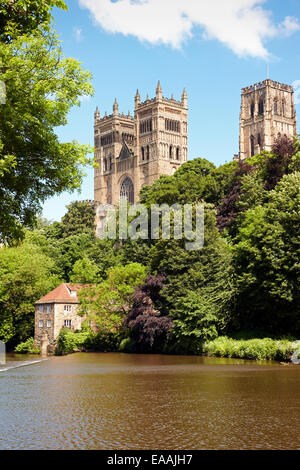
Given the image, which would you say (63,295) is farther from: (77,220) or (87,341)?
(77,220)

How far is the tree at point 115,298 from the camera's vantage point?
5219 centimetres

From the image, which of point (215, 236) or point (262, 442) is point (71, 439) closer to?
point (262, 442)

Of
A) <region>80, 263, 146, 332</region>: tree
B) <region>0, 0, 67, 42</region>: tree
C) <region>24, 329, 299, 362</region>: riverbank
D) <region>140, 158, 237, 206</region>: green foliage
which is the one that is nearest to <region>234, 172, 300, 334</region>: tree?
<region>24, 329, 299, 362</region>: riverbank

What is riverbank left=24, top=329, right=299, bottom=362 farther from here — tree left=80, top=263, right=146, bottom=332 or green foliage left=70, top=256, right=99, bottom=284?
green foliage left=70, top=256, right=99, bottom=284

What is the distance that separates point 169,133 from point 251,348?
4353 inches

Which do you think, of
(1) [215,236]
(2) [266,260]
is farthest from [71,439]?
(1) [215,236]

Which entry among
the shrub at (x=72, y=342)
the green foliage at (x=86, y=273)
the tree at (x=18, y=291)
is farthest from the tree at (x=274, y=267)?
the tree at (x=18, y=291)

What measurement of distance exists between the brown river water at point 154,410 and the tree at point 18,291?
1215 inches

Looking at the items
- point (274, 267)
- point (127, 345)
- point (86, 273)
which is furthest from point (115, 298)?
point (274, 267)

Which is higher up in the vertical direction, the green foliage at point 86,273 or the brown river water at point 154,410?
the green foliage at point 86,273

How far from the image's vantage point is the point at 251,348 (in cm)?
3594

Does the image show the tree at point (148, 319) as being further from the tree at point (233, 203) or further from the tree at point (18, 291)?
the tree at point (18, 291)

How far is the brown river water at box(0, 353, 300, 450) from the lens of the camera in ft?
42.8

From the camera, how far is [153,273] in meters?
49.3
